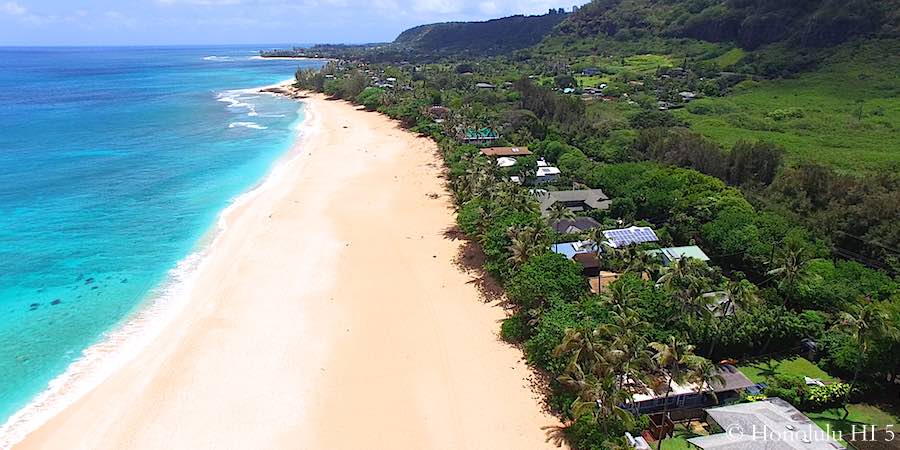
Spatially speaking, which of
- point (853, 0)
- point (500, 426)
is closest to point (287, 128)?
point (500, 426)

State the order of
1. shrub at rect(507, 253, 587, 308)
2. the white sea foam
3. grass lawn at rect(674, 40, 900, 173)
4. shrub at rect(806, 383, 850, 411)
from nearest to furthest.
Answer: shrub at rect(806, 383, 850, 411), shrub at rect(507, 253, 587, 308), grass lawn at rect(674, 40, 900, 173), the white sea foam

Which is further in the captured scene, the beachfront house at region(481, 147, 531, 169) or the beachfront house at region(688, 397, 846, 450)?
the beachfront house at region(481, 147, 531, 169)

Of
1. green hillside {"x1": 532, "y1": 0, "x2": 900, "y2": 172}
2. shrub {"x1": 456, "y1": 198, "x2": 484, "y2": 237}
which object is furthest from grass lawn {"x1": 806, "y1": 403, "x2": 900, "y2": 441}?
green hillside {"x1": 532, "y1": 0, "x2": 900, "y2": 172}

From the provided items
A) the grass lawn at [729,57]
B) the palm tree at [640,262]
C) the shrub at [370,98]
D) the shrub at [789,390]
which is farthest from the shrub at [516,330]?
the grass lawn at [729,57]

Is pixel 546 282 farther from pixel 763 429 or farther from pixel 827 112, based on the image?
pixel 827 112

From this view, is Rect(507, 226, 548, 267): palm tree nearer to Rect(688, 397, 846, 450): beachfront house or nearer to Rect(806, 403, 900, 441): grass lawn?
Rect(688, 397, 846, 450): beachfront house
